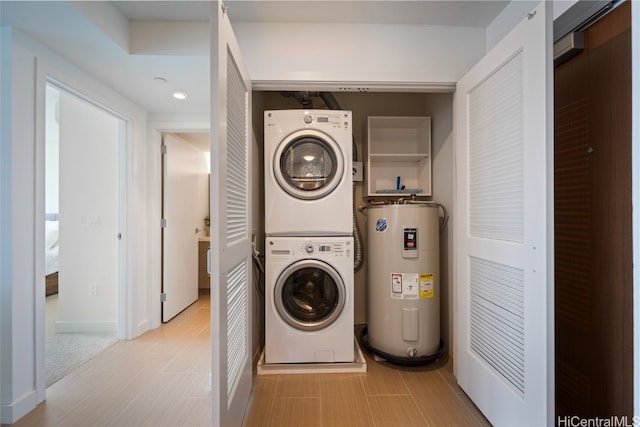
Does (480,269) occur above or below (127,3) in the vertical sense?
below

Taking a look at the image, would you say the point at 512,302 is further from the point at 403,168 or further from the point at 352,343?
the point at 403,168

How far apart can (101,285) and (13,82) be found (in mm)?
1778

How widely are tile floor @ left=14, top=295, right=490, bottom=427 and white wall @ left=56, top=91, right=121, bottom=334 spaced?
0.67 meters

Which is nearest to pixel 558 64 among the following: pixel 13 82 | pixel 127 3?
pixel 127 3

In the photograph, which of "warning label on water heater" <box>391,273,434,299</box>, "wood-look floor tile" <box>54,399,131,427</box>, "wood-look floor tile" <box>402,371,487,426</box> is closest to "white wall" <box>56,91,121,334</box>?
"wood-look floor tile" <box>54,399,131,427</box>

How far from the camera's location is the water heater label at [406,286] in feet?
6.35

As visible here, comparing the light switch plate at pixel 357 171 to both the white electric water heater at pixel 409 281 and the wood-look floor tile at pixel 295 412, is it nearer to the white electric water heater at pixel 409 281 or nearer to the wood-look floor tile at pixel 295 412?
the white electric water heater at pixel 409 281

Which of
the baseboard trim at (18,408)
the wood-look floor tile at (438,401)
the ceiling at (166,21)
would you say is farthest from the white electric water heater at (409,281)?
the baseboard trim at (18,408)

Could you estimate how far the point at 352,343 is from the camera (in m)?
1.92

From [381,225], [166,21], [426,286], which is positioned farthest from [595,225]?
[166,21]

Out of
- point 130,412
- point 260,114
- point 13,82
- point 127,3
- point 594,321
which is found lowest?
point 130,412

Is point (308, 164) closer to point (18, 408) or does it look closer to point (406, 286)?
point (406, 286)

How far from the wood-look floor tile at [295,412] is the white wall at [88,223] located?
1.92 m

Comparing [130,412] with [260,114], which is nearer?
[130,412]
